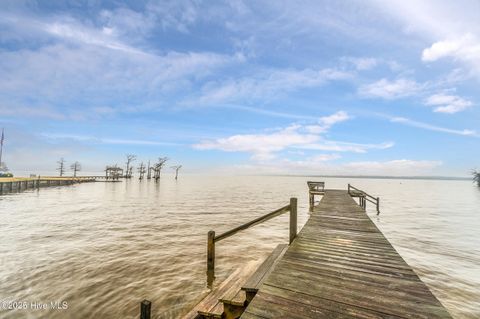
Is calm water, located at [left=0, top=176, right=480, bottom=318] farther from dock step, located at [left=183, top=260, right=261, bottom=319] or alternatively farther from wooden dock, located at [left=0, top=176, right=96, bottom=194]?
wooden dock, located at [left=0, top=176, right=96, bottom=194]

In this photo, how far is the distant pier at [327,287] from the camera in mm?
3080

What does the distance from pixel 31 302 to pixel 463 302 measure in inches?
514

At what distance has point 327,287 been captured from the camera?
3727mm

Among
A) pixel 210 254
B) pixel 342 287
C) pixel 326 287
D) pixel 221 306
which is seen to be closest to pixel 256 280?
pixel 221 306

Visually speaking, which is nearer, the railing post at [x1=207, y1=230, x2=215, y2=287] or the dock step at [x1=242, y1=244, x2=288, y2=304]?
the dock step at [x1=242, y1=244, x2=288, y2=304]

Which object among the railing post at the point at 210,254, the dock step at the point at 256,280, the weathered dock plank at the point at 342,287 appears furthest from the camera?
the railing post at the point at 210,254

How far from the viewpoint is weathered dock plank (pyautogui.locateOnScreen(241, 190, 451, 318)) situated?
10.0 feet

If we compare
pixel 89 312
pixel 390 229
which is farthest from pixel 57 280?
pixel 390 229

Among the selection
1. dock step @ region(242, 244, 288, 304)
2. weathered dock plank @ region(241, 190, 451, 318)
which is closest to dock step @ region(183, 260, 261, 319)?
dock step @ region(242, 244, 288, 304)

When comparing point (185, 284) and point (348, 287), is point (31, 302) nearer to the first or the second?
point (185, 284)

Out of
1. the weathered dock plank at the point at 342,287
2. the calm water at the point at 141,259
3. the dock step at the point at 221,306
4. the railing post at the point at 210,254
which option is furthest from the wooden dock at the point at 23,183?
the weathered dock plank at the point at 342,287

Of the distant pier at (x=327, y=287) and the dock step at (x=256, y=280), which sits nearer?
the distant pier at (x=327, y=287)

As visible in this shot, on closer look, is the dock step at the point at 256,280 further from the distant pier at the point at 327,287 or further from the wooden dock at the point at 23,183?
the wooden dock at the point at 23,183

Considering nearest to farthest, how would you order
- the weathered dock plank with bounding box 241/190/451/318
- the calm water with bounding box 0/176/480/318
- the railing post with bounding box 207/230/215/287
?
the weathered dock plank with bounding box 241/190/451/318
the railing post with bounding box 207/230/215/287
the calm water with bounding box 0/176/480/318
